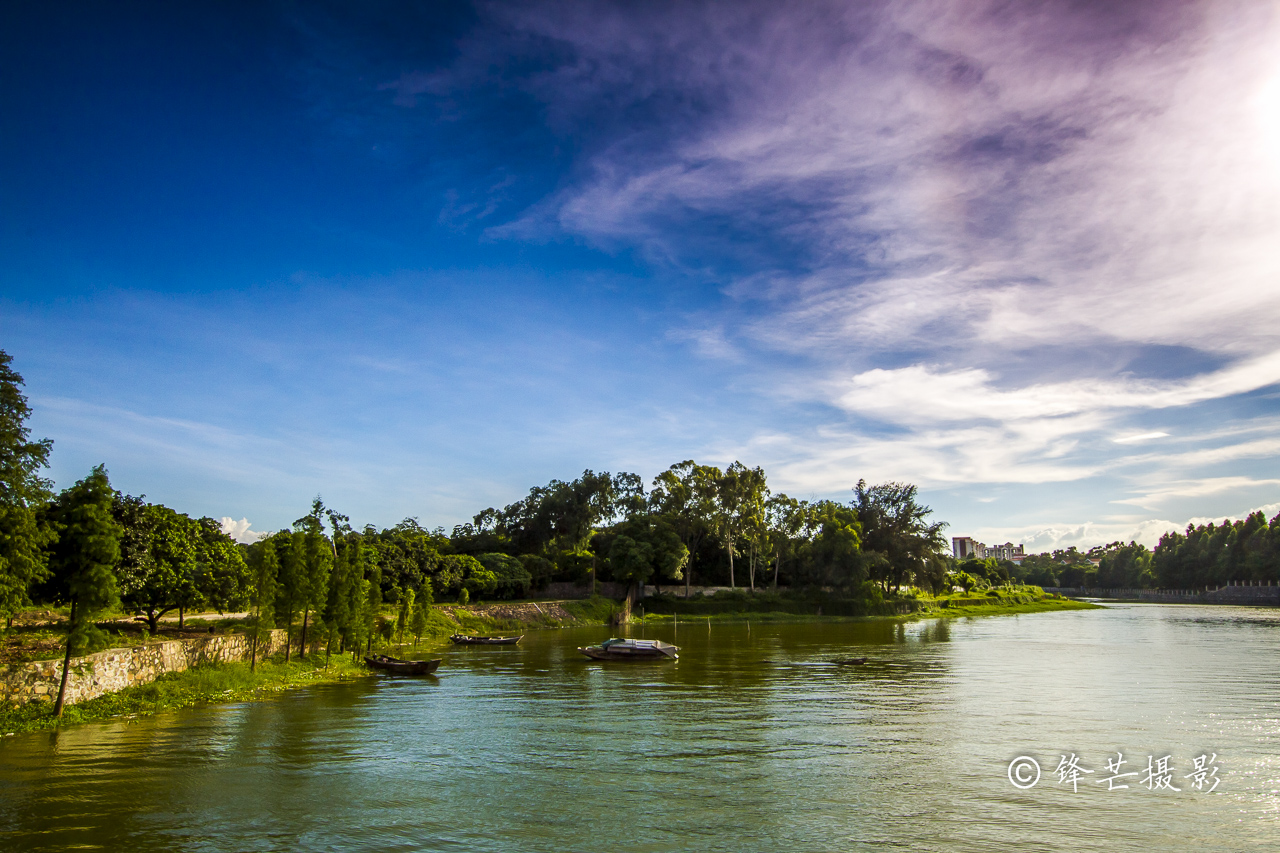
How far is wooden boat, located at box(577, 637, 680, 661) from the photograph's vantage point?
169 ft

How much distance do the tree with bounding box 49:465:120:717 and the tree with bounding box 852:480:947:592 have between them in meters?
106

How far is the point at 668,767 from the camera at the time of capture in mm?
21031

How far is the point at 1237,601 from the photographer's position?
162875 millimetres

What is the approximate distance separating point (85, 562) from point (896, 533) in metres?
115

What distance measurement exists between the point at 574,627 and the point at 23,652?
61.9 m

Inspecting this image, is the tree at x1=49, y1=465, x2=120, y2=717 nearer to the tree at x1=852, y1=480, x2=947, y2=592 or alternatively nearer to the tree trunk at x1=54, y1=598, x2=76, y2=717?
the tree trunk at x1=54, y1=598, x2=76, y2=717

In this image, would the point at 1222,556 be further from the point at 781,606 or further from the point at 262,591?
the point at 262,591

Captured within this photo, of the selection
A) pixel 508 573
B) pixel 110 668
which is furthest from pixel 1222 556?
pixel 110 668

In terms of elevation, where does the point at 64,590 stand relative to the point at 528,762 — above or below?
above

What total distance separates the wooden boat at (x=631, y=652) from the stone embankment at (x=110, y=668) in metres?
23.5

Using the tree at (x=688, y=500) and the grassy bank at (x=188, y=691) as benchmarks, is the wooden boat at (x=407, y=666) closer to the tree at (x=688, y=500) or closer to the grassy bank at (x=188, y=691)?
the grassy bank at (x=188, y=691)

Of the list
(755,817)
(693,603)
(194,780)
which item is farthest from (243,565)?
(693,603)

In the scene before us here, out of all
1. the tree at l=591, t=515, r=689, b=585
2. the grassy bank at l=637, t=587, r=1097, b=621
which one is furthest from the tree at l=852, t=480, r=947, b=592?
the tree at l=591, t=515, r=689, b=585

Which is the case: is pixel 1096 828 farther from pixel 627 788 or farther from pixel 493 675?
pixel 493 675
